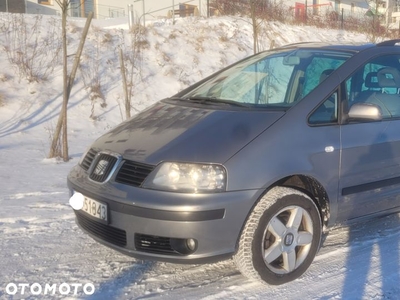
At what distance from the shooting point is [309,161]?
131 inches

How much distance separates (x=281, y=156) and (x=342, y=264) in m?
1.07

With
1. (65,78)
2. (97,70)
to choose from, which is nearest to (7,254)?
(65,78)

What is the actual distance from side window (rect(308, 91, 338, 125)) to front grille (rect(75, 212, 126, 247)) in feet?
5.04

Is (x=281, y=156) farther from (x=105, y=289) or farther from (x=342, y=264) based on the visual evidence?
(x=105, y=289)

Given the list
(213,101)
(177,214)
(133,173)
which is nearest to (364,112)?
(213,101)

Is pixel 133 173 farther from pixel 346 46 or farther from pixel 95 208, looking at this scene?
pixel 346 46

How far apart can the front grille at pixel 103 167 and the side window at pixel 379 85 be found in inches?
72.5

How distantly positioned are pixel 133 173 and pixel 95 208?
40 cm

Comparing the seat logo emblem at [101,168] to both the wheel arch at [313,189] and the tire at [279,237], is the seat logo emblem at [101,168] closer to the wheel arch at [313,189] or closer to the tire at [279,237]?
the tire at [279,237]

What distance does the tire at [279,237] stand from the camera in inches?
124

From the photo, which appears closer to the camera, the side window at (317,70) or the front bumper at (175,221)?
the front bumper at (175,221)

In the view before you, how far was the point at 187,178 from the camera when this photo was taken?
307 centimetres

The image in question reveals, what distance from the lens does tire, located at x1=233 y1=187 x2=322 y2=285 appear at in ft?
10.4

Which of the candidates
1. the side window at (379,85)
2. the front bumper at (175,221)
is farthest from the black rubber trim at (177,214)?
the side window at (379,85)
